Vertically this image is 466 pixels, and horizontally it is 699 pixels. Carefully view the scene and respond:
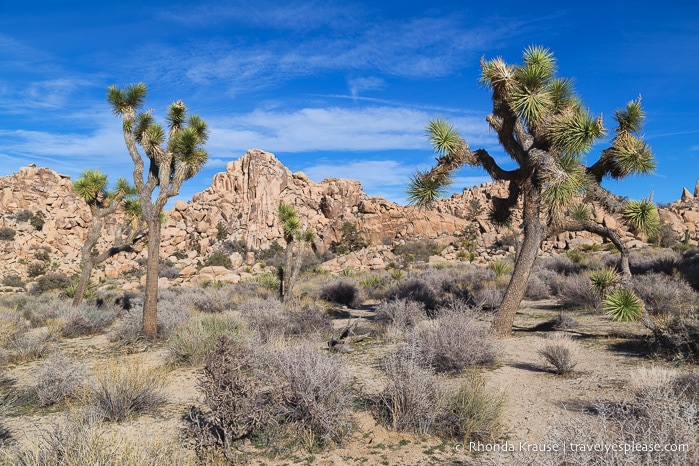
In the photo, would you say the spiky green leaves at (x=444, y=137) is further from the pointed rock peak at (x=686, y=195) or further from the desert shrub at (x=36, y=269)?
the pointed rock peak at (x=686, y=195)

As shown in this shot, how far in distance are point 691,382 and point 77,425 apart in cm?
631

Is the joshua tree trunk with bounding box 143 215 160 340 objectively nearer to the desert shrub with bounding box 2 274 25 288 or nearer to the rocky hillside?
the rocky hillside

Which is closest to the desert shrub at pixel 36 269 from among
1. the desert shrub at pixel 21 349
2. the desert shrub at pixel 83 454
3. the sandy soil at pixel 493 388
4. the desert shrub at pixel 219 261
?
the desert shrub at pixel 219 261

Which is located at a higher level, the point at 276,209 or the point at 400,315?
the point at 276,209

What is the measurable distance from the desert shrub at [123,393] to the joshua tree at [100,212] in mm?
10660

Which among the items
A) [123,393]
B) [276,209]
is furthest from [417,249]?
[123,393]

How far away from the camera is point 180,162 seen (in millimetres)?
11773

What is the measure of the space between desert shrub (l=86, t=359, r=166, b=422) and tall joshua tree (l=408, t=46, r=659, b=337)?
7.00 m

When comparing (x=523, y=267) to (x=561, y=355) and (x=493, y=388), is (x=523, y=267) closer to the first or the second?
(x=561, y=355)

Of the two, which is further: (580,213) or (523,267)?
(580,213)

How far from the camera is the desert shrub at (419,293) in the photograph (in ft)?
46.3

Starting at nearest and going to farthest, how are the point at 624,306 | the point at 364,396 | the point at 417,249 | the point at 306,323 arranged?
1. the point at 364,396
2. the point at 624,306
3. the point at 306,323
4. the point at 417,249

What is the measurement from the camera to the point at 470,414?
4887 millimetres

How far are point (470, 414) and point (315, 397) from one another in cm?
175
